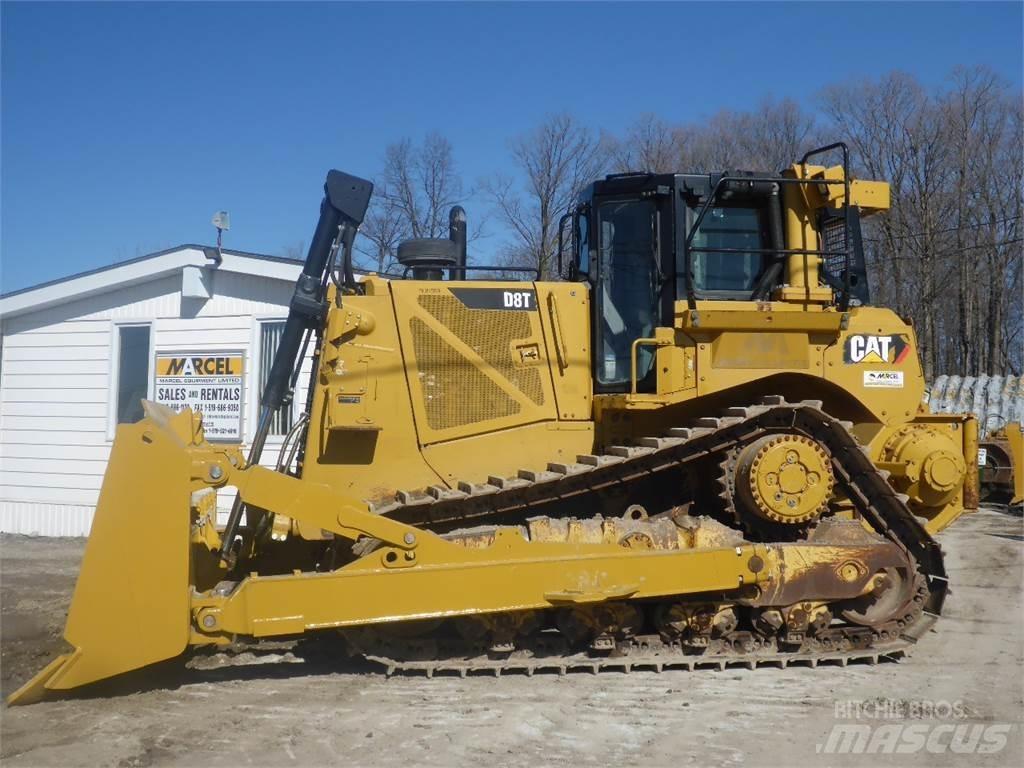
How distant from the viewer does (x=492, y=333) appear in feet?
21.5

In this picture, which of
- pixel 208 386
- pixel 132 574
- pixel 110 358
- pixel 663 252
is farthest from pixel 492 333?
pixel 110 358

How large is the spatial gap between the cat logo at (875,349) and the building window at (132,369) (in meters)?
9.77

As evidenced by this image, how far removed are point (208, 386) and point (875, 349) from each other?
8889 mm

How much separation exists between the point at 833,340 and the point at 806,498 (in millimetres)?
1190

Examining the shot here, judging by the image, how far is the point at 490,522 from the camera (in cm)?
621

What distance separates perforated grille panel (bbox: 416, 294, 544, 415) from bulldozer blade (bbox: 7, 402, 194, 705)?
7.14ft

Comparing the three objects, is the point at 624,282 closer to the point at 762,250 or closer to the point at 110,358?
the point at 762,250

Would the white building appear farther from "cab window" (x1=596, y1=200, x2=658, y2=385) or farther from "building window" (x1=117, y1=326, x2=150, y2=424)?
"cab window" (x1=596, y1=200, x2=658, y2=385)

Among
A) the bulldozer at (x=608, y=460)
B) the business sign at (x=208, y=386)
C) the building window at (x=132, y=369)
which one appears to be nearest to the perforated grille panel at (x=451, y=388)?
the bulldozer at (x=608, y=460)

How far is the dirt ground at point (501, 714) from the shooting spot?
4.64 meters

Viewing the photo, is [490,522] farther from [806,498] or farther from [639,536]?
[806,498]

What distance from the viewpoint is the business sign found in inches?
469

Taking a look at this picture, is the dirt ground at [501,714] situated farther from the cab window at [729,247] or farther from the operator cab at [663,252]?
the cab window at [729,247]

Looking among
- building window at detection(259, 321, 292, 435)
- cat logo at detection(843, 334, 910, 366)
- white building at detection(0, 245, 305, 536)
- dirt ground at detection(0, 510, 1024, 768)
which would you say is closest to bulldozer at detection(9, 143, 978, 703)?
cat logo at detection(843, 334, 910, 366)
